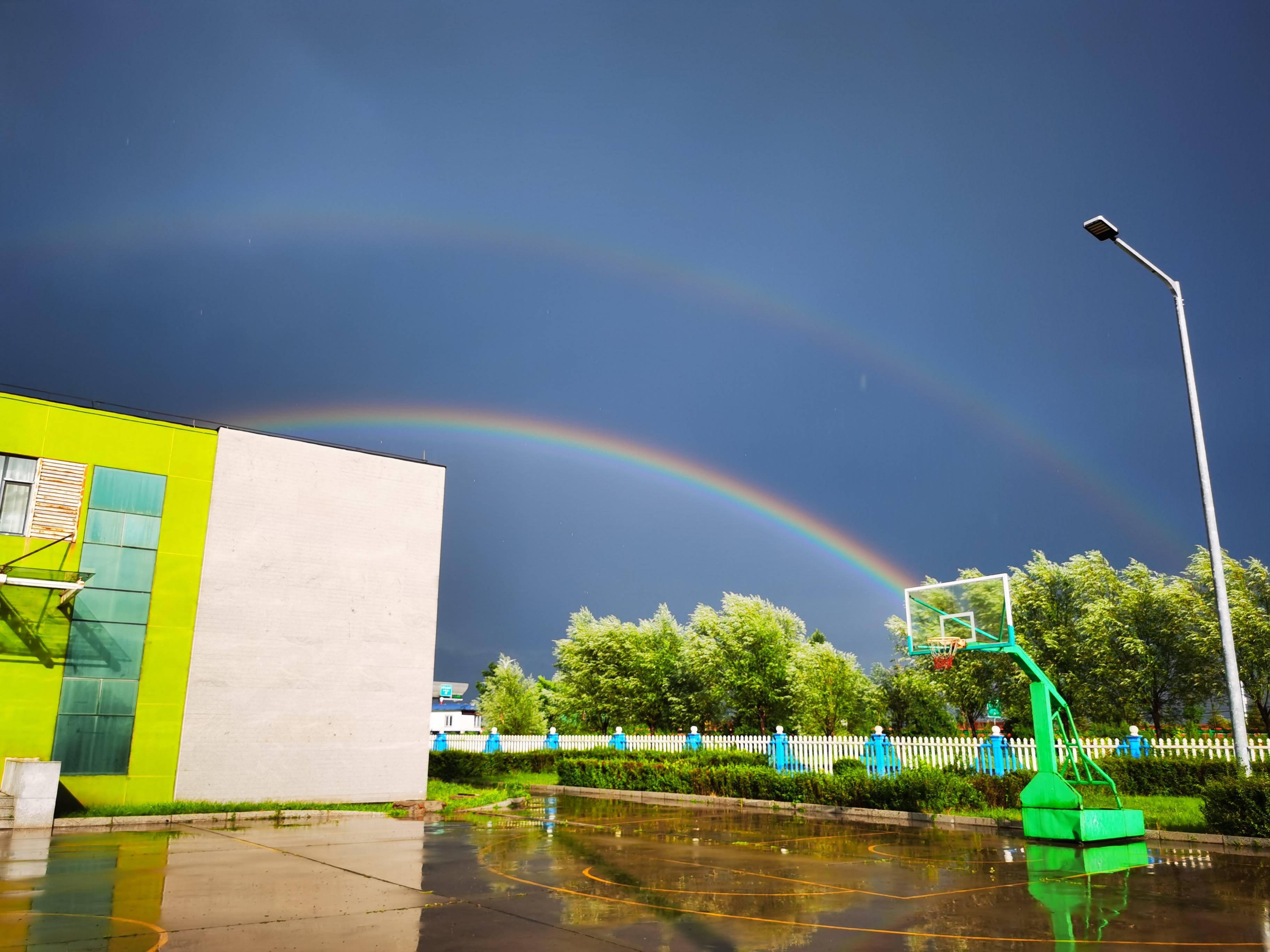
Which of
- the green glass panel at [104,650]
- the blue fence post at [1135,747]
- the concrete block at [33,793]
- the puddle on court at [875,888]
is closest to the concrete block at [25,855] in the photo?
the concrete block at [33,793]

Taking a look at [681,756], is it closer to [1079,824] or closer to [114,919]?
[1079,824]

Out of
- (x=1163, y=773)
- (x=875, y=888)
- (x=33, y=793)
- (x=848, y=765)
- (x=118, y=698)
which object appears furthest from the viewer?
(x=848, y=765)

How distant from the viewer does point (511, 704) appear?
6156cm

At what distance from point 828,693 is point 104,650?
1161 inches

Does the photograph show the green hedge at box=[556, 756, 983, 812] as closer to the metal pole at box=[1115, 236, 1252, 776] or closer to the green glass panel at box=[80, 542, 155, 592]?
the metal pole at box=[1115, 236, 1252, 776]

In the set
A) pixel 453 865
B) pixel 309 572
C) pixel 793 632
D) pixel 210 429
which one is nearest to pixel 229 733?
pixel 309 572

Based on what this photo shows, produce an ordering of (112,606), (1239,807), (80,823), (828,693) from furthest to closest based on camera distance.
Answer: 1. (828,693)
2. (112,606)
3. (80,823)
4. (1239,807)

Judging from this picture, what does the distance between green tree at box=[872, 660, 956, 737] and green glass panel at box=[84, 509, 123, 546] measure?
1516 inches

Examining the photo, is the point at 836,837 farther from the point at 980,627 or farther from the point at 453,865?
the point at 453,865

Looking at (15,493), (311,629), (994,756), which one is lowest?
(994,756)

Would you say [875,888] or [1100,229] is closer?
[875,888]

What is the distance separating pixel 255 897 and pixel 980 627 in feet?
47.6

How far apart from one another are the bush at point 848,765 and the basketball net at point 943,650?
7.09m

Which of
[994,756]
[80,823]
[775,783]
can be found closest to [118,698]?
[80,823]
